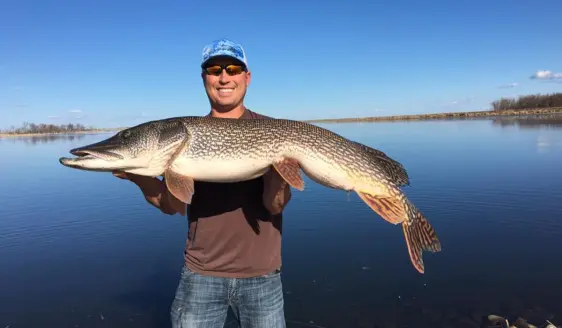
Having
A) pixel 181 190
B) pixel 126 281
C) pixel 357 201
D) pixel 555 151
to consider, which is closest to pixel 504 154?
pixel 555 151

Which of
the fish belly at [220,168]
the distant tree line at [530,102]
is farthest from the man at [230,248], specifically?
the distant tree line at [530,102]

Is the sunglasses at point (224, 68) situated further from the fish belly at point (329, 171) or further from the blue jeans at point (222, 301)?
the blue jeans at point (222, 301)

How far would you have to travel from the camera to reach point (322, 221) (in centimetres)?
962

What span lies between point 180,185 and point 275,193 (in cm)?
80

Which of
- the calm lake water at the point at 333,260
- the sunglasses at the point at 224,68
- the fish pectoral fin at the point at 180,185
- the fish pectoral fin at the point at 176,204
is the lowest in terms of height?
the calm lake water at the point at 333,260

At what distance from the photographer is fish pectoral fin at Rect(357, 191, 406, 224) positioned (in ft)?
10.6

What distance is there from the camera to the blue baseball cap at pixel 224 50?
320 centimetres

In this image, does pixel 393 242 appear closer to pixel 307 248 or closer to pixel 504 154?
pixel 307 248

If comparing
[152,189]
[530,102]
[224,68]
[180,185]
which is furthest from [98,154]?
[530,102]

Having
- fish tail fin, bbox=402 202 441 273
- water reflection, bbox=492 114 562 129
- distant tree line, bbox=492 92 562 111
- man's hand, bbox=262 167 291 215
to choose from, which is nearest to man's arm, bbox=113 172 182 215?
man's hand, bbox=262 167 291 215

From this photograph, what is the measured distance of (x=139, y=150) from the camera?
10.6 ft

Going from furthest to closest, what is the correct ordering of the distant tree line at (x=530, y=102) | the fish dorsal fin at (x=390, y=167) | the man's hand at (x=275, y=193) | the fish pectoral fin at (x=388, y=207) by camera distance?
the distant tree line at (x=530, y=102)
the fish dorsal fin at (x=390, y=167)
the fish pectoral fin at (x=388, y=207)
the man's hand at (x=275, y=193)

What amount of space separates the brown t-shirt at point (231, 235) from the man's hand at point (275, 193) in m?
0.10

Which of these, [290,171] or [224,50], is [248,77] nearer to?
[224,50]
